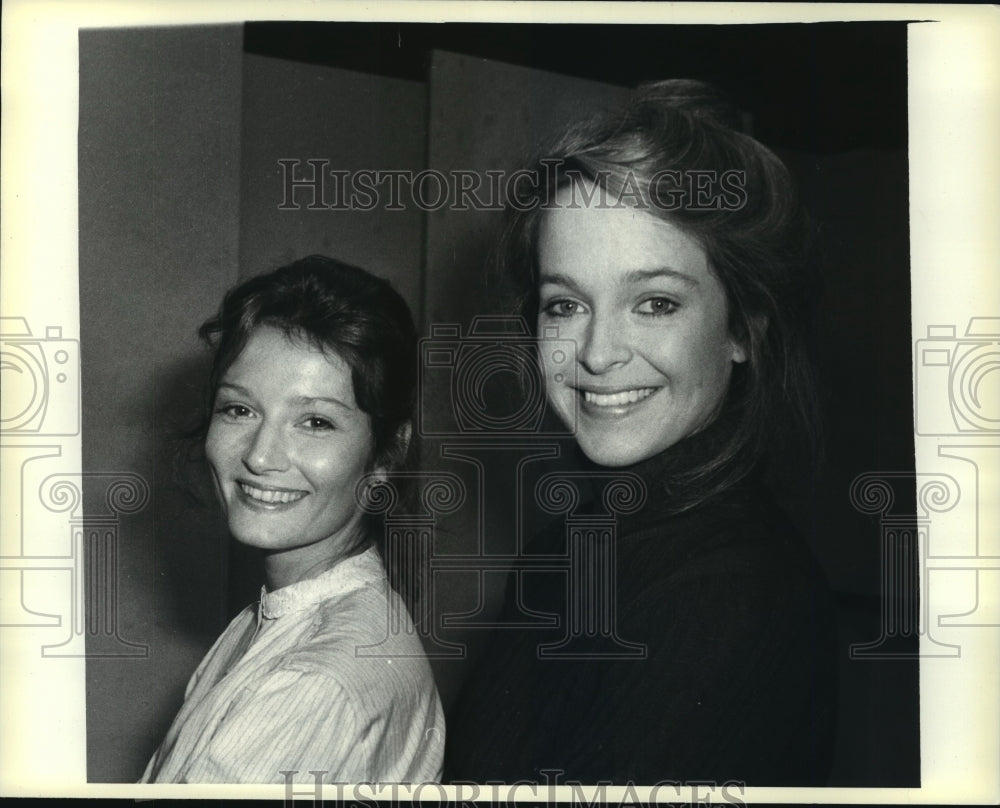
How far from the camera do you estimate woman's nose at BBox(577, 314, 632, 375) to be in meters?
1.72

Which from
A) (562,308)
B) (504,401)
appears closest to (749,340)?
(562,308)

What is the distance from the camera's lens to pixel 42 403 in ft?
6.11

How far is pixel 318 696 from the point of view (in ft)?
5.40

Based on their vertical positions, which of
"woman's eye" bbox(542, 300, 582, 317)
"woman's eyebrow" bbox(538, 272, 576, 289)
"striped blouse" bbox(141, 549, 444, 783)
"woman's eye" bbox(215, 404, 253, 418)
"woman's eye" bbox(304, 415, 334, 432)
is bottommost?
"striped blouse" bbox(141, 549, 444, 783)

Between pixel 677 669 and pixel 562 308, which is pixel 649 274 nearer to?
pixel 562 308

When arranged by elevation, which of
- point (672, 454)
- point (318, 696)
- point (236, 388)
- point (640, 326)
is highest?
point (640, 326)

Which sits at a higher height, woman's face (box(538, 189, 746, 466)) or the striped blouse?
woman's face (box(538, 189, 746, 466))

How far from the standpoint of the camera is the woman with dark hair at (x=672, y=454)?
5.60ft

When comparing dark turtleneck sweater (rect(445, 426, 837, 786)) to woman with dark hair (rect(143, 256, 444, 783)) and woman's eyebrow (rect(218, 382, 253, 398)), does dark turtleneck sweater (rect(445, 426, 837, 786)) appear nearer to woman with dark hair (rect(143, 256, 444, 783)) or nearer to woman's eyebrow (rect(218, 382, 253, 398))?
woman with dark hair (rect(143, 256, 444, 783))

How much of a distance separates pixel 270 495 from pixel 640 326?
0.66 m

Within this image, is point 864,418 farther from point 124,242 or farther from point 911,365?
point 124,242

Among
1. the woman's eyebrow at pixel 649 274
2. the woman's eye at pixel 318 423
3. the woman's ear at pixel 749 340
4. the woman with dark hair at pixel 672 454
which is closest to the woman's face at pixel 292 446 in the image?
the woman's eye at pixel 318 423

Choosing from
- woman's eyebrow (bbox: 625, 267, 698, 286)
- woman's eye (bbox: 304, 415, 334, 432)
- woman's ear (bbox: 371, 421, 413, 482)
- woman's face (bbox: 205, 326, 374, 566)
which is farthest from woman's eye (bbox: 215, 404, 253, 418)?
woman's eyebrow (bbox: 625, 267, 698, 286)

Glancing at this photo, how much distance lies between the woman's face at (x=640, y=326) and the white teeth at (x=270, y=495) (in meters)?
0.50
